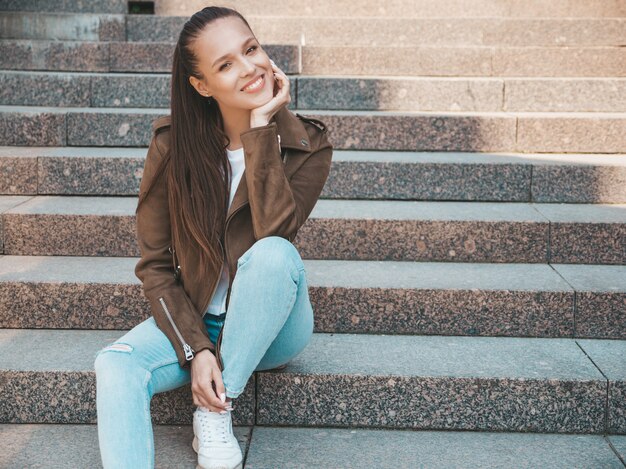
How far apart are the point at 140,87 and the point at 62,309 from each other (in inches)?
70.5

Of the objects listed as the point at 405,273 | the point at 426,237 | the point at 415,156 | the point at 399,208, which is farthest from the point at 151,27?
the point at 405,273

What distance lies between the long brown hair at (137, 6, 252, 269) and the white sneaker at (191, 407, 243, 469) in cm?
45

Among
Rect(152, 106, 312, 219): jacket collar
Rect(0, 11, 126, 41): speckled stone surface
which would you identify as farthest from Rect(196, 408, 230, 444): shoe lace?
Rect(0, 11, 126, 41): speckled stone surface

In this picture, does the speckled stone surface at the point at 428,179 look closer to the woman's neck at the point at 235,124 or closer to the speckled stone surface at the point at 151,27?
the woman's neck at the point at 235,124

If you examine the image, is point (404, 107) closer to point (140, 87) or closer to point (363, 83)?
point (363, 83)

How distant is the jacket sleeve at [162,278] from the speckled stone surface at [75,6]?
3326 mm

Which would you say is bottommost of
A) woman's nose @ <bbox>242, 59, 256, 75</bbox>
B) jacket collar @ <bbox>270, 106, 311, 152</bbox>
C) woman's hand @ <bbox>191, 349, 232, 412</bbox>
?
woman's hand @ <bbox>191, 349, 232, 412</bbox>

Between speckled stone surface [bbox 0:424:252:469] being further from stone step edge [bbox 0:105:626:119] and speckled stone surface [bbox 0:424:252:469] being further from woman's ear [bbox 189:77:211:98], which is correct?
stone step edge [bbox 0:105:626:119]

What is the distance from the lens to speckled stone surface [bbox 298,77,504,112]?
4.31 meters

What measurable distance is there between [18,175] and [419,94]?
7.16ft

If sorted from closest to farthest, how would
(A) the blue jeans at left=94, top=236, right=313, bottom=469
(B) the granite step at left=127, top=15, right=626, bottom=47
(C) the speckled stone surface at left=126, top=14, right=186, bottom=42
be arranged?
(A) the blue jeans at left=94, top=236, right=313, bottom=469 → (B) the granite step at left=127, top=15, right=626, bottom=47 → (C) the speckled stone surface at left=126, top=14, right=186, bottom=42

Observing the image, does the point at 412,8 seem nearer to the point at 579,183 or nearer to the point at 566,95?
the point at 566,95

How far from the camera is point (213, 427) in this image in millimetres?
2244

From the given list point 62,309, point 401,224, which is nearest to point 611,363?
point 401,224
